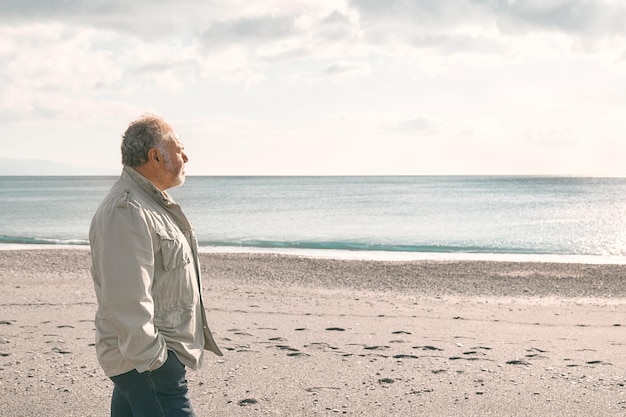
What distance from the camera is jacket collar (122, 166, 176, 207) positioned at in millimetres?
2941

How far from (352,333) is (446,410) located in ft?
10.1

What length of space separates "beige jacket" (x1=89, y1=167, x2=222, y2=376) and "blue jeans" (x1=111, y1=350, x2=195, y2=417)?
2.1 inches

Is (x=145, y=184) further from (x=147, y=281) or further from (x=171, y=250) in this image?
(x=147, y=281)

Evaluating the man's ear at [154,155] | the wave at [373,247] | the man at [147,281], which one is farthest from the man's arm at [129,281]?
the wave at [373,247]

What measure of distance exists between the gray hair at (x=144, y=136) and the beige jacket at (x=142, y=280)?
0.25 ft

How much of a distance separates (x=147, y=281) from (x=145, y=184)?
0.45 m

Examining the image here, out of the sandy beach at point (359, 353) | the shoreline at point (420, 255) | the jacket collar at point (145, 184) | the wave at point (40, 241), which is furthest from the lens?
the wave at point (40, 241)

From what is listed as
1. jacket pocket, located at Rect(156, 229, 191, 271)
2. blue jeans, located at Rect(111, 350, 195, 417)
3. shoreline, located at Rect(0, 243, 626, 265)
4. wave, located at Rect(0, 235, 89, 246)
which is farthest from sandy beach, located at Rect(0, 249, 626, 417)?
wave, located at Rect(0, 235, 89, 246)

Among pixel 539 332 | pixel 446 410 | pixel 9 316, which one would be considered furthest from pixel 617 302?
pixel 9 316

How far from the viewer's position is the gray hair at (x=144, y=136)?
294cm

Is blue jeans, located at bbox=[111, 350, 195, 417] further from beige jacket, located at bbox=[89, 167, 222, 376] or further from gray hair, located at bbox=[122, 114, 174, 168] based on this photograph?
gray hair, located at bbox=[122, 114, 174, 168]

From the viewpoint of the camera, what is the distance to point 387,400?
226 inches

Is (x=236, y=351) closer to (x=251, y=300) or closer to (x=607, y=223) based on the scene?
(x=251, y=300)

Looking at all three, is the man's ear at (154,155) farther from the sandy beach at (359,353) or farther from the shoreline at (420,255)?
the shoreline at (420,255)
